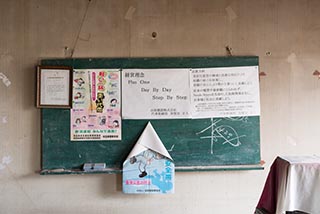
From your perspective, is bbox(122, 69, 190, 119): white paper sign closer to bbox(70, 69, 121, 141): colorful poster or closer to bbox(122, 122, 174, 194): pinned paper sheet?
bbox(70, 69, 121, 141): colorful poster

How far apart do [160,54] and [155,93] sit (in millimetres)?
344

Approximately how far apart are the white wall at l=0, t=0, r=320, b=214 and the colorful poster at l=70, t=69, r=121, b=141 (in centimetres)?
20

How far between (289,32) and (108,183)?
206 centimetres

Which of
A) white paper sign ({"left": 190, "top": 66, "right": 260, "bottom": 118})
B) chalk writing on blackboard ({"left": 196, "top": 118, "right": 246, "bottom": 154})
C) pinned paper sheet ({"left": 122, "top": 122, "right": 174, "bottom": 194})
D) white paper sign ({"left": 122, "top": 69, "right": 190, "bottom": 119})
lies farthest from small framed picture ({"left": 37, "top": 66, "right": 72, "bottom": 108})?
chalk writing on blackboard ({"left": 196, "top": 118, "right": 246, "bottom": 154})

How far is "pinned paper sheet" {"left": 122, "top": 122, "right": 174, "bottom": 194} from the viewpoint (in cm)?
244

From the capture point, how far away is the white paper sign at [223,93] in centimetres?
251

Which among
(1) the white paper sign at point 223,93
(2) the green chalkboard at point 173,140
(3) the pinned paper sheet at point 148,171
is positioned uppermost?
(1) the white paper sign at point 223,93

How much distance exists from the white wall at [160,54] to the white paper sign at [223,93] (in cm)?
15

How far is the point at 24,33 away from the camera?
252cm

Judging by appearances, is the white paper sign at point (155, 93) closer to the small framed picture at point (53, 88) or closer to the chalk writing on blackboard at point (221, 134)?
the chalk writing on blackboard at point (221, 134)

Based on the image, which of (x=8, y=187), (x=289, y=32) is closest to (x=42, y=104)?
(x=8, y=187)

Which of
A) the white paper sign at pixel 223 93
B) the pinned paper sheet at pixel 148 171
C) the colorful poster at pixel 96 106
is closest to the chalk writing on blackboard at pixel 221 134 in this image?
the white paper sign at pixel 223 93

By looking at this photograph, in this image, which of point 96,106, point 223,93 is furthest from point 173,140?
point 96,106

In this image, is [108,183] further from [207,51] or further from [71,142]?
[207,51]
